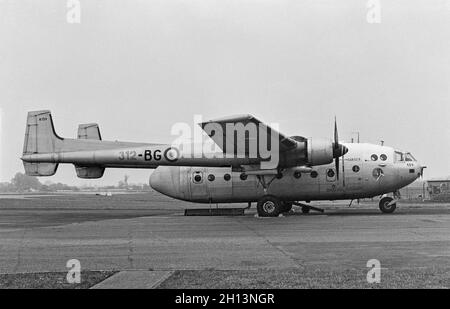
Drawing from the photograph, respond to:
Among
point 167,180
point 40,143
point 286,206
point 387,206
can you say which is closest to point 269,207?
point 286,206

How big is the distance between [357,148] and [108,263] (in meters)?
18.5

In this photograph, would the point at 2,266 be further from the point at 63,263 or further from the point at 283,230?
the point at 283,230

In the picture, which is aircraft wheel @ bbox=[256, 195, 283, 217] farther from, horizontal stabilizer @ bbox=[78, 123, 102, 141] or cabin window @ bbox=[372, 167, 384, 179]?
horizontal stabilizer @ bbox=[78, 123, 102, 141]

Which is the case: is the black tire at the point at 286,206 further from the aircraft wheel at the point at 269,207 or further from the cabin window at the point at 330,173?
the cabin window at the point at 330,173

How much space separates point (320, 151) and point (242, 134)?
3984 mm

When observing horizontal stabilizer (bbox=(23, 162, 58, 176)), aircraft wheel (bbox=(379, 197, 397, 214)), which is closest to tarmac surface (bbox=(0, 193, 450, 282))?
aircraft wheel (bbox=(379, 197, 397, 214))

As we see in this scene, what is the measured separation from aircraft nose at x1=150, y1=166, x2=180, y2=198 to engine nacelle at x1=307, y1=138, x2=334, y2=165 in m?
7.70

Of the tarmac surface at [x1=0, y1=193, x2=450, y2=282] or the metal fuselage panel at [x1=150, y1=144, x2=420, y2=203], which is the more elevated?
the metal fuselage panel at [x1=150, y1=144, x2=420, y2=203]

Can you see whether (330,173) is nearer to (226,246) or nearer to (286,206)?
(286,206)

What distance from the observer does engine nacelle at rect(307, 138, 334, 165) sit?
23.6 m

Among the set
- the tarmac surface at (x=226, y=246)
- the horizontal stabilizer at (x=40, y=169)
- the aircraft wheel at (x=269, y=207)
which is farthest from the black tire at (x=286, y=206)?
the horizontal stabilizer at (x=40, y=169)

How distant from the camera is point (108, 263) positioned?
10445 mm

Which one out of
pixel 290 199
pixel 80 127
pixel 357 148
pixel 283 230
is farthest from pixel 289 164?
pixel 80 127

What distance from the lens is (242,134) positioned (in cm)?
2264
